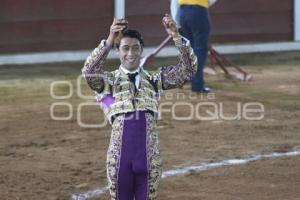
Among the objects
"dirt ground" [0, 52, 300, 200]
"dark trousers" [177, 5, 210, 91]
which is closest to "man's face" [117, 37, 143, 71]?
"dirt ground" [0, 52, 300, 200]

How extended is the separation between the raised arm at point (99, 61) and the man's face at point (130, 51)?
5 centimetres

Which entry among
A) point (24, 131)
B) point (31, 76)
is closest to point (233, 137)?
point (24, 131)

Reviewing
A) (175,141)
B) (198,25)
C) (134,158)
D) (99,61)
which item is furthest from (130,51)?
(198,25)

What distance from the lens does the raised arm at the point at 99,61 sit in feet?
10.7

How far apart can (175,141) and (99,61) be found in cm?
293

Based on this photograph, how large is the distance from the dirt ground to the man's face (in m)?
1.43

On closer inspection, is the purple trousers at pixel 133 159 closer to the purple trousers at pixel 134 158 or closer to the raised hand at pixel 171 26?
the purple trousers at pixel 134 158

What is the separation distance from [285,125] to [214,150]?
3.74 feet

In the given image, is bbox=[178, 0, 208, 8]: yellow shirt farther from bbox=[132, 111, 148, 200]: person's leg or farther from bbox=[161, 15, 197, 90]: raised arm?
bbox=[132, 111, 148, 200]: person's leg

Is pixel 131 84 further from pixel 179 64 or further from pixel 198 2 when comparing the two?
pixel 198 2

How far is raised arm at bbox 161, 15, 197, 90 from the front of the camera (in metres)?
3.32

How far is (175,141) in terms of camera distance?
20.2ft

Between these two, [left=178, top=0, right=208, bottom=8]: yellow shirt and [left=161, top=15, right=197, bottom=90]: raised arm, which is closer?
[left=161, top=15, right=197, bottom=90]: raised arm

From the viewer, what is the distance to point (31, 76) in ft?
32.8
